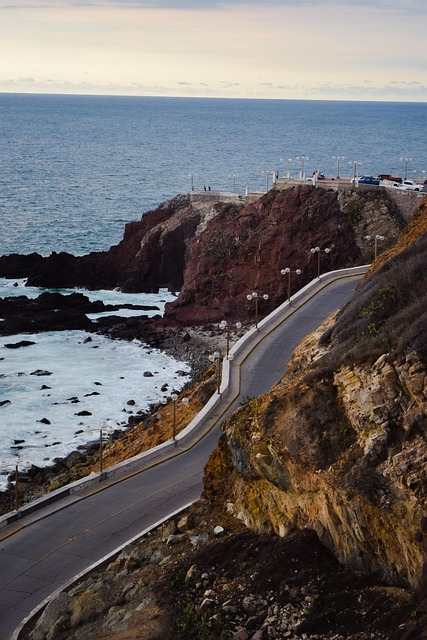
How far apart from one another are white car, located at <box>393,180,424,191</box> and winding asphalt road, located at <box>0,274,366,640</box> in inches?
1293

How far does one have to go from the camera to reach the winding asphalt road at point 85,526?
24469mm

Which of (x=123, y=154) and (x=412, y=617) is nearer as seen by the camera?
(x=412, y=617)

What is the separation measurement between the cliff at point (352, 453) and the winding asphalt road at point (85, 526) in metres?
3.48

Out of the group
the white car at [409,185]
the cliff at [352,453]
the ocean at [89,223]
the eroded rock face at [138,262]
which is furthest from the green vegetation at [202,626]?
the eroded rock face at [138,262]

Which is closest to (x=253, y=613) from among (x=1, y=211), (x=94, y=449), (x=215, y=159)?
(x=94, y=449)

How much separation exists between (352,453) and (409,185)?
4806cm

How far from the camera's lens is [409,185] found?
6594 cm

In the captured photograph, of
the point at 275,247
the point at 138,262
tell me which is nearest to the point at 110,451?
the point at 275,247

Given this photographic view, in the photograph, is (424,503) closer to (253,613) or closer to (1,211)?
(253,613)

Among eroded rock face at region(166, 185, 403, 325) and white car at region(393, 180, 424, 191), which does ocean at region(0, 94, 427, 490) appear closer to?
eroded rock face at region(166, 185, 403, 325)

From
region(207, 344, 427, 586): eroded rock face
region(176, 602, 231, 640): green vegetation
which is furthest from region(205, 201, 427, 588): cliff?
region(176, 602, 231, 640): green vegetation

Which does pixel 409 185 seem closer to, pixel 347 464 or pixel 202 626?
pixel 347 464

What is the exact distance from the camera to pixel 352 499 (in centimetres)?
→ 1952

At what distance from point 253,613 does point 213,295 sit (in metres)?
45.4
